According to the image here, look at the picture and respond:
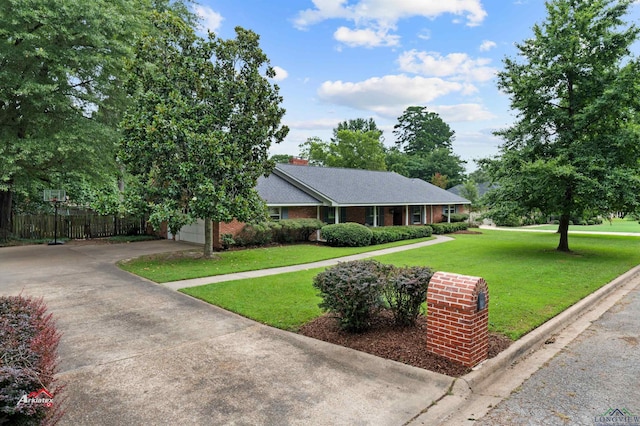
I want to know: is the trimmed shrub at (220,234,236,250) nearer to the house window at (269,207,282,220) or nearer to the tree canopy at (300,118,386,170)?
the house window at (269,207,282,220)

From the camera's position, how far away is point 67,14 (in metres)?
13.7

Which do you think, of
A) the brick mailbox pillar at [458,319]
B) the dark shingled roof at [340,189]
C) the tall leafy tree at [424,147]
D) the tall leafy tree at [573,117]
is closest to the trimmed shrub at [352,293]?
the brick mailbox pillar at [458,319]

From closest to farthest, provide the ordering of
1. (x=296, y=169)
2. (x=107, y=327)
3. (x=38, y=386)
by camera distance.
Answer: (x=38, y=386) → (x=107, y=327) → (x=296, y=169)

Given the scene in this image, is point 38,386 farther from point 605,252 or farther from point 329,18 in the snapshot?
point 605,252

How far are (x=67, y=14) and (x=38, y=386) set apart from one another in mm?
16214

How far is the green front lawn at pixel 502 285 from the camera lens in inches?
261

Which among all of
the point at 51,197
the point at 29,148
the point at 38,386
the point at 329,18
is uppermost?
the point at 329,18

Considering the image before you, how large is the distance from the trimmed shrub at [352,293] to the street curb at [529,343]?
5.25ft

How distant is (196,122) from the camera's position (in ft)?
38.9

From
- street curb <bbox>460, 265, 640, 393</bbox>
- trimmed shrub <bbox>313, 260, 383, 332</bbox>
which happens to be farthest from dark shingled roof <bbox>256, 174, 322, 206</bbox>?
street curb <bbox>460, 265, 640, 393</bbox>

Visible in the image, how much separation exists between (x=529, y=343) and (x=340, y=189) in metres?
17.6

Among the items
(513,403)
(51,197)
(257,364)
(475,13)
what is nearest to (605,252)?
(475,13)

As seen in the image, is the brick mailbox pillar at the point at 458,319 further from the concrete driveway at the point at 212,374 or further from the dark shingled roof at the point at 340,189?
the dark shingled roof at the point at 340,189

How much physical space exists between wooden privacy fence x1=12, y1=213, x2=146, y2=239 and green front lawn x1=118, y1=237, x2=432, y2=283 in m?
6.14
